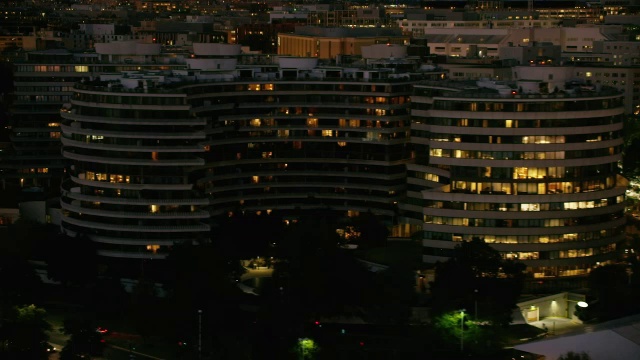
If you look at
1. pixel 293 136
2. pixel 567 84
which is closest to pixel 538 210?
pixel 567 84

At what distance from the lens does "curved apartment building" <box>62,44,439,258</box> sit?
419ft

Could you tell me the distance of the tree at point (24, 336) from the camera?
102 meters

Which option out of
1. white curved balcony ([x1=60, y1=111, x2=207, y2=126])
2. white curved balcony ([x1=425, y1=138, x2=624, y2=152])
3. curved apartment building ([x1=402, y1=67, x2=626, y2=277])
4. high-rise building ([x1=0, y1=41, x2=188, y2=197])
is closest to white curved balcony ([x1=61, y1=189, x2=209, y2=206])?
white curved balcony ([x1=60, y1=111, x2=207, y2=126])

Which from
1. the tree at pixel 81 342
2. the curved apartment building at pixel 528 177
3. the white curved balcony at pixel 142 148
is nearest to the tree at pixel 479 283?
the curved apartment building at pixel 528 177

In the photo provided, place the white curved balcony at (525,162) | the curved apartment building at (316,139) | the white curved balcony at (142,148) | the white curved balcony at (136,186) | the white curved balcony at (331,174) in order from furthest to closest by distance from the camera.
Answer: the curved apartment building at (316,139), the white curved balcony at (331,174), the white curved balcony at (136,186), the white curved balcony at (142,148), the white curved balcony at (525,162)

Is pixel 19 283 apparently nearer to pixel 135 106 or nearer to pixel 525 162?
pixel 135 106

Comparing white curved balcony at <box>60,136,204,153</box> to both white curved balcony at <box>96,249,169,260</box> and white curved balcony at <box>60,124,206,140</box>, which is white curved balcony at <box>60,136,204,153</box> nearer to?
white curved balcony at <box>60,124,206,140</box>

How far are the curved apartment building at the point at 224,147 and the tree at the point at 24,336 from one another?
810 inches

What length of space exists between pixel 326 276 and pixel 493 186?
63.4 feet

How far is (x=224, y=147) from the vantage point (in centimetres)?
13962

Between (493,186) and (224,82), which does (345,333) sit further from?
(224,82)

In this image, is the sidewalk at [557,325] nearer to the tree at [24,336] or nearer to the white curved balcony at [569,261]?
the white curved balcony at [569,261]

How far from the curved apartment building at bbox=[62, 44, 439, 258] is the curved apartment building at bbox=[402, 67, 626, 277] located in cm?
1780

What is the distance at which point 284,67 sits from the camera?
152000 millimetres
